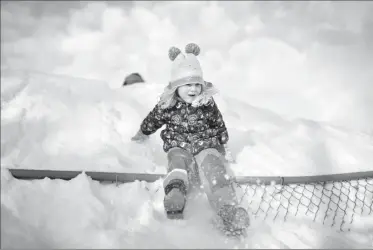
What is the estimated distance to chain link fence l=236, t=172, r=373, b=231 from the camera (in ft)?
7.20

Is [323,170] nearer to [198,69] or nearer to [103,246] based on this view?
[198,69]

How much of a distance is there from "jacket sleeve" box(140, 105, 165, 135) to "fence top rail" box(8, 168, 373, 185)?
25.6 inches

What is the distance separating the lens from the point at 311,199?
95.2 inches

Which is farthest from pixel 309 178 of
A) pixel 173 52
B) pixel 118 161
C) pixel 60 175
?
pixel 60 175

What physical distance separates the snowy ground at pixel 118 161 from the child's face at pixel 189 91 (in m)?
0.89

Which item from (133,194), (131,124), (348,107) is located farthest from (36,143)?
(348,107)

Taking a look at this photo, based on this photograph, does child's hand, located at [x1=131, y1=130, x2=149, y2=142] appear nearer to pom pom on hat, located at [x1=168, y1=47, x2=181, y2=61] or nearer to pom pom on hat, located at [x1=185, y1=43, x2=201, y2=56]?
pom pom on hat, located at [x1=168, y1=47, x2=181, y2=61]

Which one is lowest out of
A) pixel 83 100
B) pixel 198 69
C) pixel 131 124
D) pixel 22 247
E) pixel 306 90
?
pixel 22 247

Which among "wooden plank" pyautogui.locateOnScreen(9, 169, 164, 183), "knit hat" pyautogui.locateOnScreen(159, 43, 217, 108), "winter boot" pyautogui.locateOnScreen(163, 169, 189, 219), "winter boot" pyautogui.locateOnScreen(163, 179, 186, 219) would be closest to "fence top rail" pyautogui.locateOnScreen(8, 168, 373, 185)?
"wooden plank" pyautogui.locateOnScreen(9, 169, 164, 183)

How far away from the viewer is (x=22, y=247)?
1449 mm

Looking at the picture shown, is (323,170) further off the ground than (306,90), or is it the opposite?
(306,90)

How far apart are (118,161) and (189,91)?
116 cm

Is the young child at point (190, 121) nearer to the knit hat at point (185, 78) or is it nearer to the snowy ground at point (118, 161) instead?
the knit hat at point (185, 78)

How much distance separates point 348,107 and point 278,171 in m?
4.88
